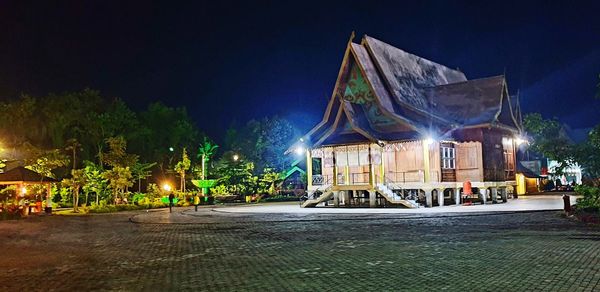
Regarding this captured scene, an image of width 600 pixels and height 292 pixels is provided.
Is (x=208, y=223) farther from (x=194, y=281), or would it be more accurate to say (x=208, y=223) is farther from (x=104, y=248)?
(x=194, y=281)

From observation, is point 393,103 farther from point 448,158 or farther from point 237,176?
point 237,176

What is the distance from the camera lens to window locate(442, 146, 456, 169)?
30734 millimetres

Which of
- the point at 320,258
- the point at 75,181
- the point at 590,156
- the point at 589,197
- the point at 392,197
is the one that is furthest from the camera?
the point at 75,181

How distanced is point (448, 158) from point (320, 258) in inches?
855

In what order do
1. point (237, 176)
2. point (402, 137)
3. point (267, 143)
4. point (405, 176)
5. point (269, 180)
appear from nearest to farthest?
1. point (402, 137)
2. point (405, 176)
3. point (269, 180)
4. point (237, 176)
5. point (267, 143)

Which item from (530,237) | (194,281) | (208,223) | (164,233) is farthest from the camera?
(208,223)

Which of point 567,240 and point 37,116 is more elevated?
point 37,116

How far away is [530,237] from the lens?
526 inches

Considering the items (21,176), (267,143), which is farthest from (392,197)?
(267,143)

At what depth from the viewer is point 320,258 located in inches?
426

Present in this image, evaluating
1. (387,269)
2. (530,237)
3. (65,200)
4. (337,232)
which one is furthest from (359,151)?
(65,200)

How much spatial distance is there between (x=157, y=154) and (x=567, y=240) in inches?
1983

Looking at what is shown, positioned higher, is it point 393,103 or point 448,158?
point 393,103

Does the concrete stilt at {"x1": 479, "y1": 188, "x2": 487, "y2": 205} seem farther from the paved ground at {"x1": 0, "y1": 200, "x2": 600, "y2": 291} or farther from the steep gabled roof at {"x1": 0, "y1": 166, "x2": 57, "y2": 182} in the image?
the steep gabled roof at {"x1": 0, "y1": 166, "x2": 57, "y2": 182}
